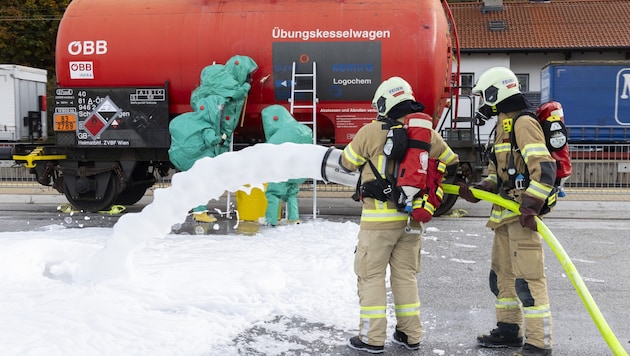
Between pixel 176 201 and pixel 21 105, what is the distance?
7188 millimetres

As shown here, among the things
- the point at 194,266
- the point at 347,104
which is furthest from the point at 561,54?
the point at 194,266

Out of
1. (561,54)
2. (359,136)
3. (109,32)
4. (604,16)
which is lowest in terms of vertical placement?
(359,136)

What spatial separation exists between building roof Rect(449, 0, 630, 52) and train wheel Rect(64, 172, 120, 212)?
66.2 feet

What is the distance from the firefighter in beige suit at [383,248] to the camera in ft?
15.3

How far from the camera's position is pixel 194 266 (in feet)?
22.4

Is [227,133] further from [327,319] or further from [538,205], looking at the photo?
[538,205]

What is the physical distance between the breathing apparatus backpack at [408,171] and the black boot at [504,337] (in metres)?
0.95

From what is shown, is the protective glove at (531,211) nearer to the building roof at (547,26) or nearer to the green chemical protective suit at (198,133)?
the green chemical protective suit at (198,133)

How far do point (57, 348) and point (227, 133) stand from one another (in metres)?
6.12

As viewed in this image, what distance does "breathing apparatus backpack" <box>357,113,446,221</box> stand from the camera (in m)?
4.64

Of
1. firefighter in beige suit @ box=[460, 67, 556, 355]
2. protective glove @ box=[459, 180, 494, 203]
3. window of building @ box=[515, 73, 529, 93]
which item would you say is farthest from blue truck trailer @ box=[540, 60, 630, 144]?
firefighter in beige suit @ box=[460, 67, 556, 355]

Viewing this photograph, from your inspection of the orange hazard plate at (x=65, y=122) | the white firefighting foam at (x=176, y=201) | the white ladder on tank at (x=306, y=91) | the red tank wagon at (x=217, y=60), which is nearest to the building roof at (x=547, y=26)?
the red tank wagon at (x=217, y=60)

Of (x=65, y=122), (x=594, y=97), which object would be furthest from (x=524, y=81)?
(x=65, y=122)

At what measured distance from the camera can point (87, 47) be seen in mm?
10711
